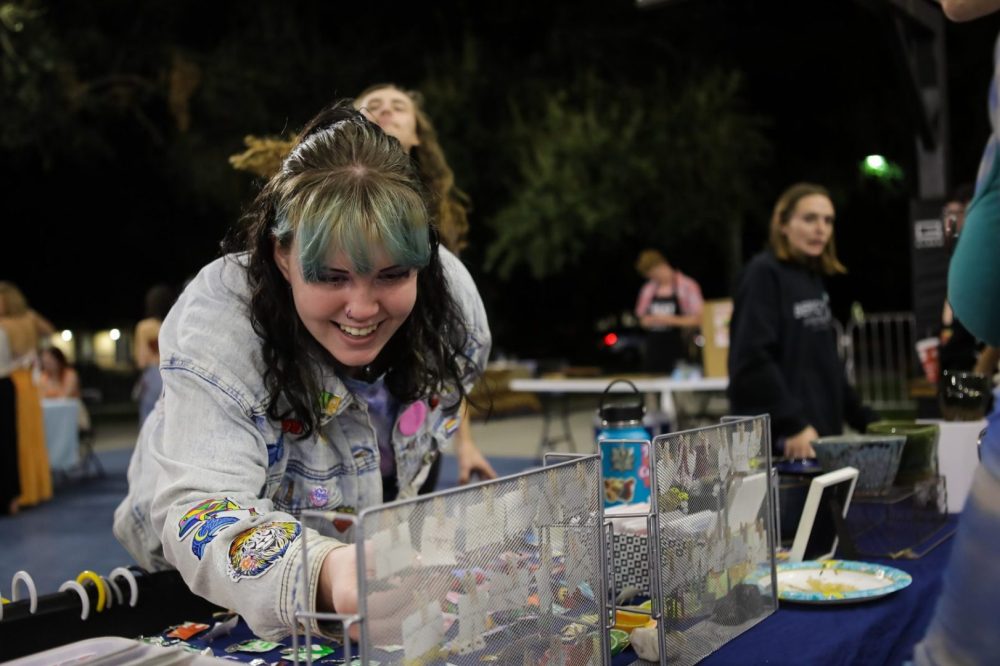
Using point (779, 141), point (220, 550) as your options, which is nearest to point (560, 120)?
point (779, 141)

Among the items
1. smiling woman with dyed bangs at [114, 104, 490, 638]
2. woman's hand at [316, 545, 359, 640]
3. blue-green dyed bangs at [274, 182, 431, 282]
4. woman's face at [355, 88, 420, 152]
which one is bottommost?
woman's hand at [316, 545, 359, 640]

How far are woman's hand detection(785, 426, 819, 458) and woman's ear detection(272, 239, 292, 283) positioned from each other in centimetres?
204

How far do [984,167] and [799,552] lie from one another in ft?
2.93

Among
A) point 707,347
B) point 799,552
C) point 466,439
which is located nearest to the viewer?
point 799,552

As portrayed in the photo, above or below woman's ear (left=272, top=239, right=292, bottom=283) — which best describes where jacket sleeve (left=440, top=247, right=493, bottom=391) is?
below

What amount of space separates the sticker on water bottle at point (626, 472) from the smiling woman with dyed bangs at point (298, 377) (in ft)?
1.09

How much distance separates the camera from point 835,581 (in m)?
1.60

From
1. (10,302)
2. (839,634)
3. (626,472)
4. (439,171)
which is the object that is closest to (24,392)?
(10,302)

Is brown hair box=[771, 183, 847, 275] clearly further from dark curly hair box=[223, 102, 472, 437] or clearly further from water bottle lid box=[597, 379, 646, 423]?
dark curly hair box=[223, 102, 472, 437]

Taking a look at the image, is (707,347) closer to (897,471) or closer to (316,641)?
(897,471)

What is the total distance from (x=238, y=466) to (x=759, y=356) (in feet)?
8.09

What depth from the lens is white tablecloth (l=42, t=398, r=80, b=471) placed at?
8.08 m

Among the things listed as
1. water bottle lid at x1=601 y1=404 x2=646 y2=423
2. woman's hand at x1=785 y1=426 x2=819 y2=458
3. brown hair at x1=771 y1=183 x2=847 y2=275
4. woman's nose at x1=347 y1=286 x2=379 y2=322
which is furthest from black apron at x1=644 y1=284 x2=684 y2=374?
woman's nose at x1=347 y1=286 x2=379 y2=322

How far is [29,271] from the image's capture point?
18.2 meters
